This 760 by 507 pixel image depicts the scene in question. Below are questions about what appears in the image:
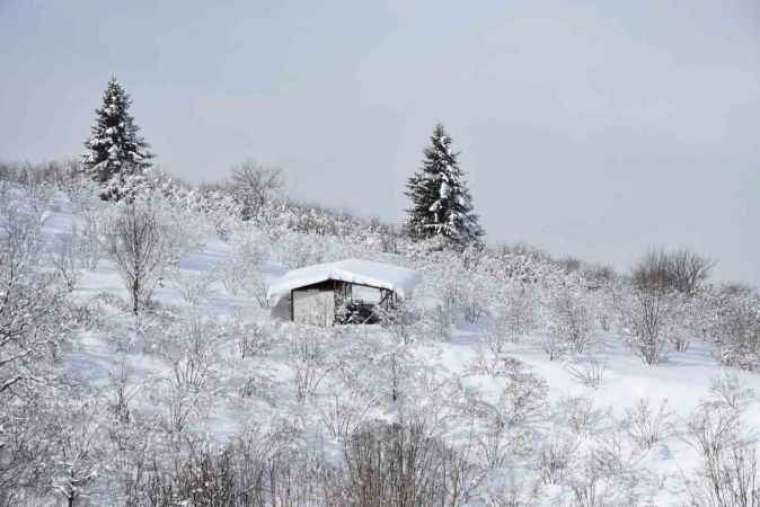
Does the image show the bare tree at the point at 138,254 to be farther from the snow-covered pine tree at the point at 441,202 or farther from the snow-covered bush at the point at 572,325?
the snow-covered pine tree at the point at 441,202

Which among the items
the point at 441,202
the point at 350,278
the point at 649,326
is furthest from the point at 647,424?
the point at 441,202

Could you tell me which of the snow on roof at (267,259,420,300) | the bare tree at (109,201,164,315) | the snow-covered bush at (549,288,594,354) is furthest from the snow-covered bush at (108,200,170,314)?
the snow-covered bush at (549,288,594,354)

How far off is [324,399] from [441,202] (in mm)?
20171

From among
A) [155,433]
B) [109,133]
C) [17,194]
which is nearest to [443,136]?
[109,133]

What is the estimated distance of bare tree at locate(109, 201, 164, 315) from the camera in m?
13.8

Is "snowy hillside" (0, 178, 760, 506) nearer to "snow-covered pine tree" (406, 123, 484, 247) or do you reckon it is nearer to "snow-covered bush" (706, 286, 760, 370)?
"snow-covered bush" (706, 286, 760, 370)

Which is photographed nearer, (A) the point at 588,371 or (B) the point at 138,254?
(A) the point at 588,371

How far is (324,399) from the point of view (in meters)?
11.5

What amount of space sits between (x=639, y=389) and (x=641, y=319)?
3224mm

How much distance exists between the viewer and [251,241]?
2119 centimetres

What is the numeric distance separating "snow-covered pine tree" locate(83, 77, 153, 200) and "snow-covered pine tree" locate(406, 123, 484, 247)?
14.6m

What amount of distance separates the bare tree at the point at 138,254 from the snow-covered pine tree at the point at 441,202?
17.8 metres

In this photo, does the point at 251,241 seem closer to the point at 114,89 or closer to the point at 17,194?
the point at 17,194

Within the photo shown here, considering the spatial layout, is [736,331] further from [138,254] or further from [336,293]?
[138,254]
